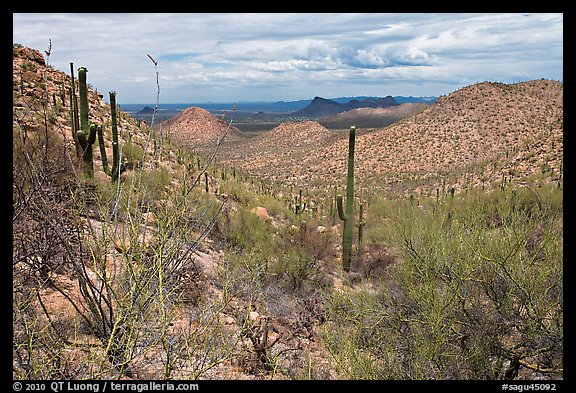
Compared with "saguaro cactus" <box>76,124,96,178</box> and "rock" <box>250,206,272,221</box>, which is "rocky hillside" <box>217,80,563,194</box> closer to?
"rock" <box>250,206,272,221</box>

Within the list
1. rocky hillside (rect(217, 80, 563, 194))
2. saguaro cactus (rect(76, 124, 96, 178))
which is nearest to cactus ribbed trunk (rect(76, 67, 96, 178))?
saguaro cactus (rect(76, 124, 96, 178))

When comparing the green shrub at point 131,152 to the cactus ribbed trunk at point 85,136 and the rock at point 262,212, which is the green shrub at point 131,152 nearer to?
the cactus ribbed trunk at point 85,136

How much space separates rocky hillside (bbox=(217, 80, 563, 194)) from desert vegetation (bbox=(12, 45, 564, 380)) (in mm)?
13594

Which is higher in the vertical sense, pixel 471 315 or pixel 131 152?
pixel 131 152

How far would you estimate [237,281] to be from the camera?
26.5 ft

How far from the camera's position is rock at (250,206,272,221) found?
1367cm

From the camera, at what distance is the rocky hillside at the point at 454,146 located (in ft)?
91.4

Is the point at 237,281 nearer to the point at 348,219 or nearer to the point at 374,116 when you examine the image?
the point at 348,219

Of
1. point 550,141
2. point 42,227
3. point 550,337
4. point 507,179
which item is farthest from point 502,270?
point 550,141

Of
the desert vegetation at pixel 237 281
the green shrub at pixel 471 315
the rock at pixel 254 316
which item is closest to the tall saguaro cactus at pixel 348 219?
the desert vegetation at pixel 237 281

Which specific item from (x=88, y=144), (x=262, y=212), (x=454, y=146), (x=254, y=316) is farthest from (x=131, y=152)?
(x=454, y=146)

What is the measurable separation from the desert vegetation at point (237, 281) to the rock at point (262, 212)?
76 millimetres

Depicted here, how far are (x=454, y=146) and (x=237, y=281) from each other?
36433 mm
